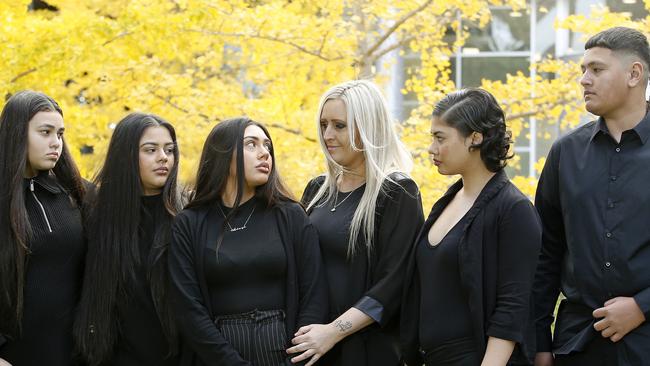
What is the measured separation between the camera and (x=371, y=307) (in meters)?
4.18

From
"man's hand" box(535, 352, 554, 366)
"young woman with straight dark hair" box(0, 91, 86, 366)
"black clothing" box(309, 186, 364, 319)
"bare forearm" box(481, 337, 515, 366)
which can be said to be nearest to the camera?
"bare forearm" box(481, 337, 515, 366)

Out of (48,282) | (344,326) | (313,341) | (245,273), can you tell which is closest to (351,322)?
(344,326)

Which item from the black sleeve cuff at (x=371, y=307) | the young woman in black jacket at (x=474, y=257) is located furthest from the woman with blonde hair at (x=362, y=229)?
the young woman in black jacket at (x=474, y=257)

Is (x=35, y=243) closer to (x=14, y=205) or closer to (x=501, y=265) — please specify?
(x=14, y=205)

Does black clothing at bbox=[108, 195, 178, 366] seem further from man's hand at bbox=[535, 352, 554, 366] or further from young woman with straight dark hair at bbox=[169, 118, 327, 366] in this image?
man's hand at bbox=[535, 352, 554, 366]

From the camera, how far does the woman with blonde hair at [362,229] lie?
165 inches

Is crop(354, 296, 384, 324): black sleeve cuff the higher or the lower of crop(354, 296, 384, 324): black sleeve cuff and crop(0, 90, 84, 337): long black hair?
the lower

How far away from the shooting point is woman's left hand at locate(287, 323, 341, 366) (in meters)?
4.16

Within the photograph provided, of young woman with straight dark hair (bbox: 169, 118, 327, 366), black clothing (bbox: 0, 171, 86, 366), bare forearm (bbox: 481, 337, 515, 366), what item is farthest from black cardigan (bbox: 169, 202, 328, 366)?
bare forearm (bbox: 481, 337, 515, 366)

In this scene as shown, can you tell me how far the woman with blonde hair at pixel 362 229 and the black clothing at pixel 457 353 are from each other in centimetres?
37

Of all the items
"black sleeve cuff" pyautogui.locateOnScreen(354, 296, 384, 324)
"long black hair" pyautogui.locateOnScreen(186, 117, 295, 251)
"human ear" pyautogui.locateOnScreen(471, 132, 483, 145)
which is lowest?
"black sleeve cuff" pyautogui.locateOnScreen(354, 296, 384, 324)

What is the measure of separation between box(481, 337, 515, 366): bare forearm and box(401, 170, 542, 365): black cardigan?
31mm

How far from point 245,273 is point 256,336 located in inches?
11.8

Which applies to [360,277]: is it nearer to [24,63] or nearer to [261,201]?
[261,201]
